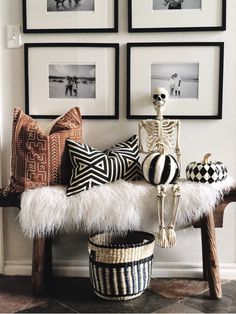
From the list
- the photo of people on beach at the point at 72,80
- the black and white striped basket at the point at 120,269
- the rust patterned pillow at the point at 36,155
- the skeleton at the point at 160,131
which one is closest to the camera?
the black and white striped basket at the point at 120,269

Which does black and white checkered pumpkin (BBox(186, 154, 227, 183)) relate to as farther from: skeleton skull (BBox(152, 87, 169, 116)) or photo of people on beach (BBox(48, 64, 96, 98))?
photo of people on beach (BBox(48, 64, 96, 98))

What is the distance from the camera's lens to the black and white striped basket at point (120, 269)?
211 cm

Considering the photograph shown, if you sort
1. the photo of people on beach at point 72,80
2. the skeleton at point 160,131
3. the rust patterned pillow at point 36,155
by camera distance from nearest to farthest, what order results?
1. the rust patterned pillow at point 36,155
2. the skeleton at point 160,131
3. the photo of people on beach at point 72,80

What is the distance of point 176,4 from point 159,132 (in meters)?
0.68

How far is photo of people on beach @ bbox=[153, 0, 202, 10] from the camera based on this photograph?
2385 mm

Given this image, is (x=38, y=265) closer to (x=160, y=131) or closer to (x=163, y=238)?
(x=163, y=238)

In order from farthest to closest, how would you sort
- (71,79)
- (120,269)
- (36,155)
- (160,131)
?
(71,79) → (160,131) → (36,155) → (120,269)

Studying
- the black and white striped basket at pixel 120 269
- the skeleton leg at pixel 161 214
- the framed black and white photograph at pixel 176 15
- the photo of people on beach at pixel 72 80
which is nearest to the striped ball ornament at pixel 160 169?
the skeleton leg at pixel 161 214

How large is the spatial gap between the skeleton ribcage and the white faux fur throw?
301 millimetres

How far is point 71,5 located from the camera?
2.42m

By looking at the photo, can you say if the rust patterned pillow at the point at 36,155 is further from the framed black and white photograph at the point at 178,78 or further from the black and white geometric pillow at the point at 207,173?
the black and white geometric pillow at the point at 207,173

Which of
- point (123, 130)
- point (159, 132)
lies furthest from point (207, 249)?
point (123, 130)

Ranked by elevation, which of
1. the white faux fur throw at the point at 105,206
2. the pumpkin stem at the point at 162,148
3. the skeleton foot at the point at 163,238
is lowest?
the skeleton foot at the point at 163,238

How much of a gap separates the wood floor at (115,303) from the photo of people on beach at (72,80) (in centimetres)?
102
